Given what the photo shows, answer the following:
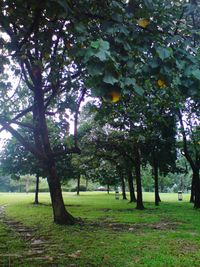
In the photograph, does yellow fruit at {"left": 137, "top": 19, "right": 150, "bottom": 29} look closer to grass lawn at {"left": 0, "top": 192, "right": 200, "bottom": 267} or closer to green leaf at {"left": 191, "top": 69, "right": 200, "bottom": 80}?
green leaf at {"left": 191, "top": 69, "right": 200, "bottom": 80}

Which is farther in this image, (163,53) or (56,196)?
(56,196)

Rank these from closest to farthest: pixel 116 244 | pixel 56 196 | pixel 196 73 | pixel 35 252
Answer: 1. pixel 196 73
2. pixel 35 252
3. pixel 116 244
4. pixel 56 196

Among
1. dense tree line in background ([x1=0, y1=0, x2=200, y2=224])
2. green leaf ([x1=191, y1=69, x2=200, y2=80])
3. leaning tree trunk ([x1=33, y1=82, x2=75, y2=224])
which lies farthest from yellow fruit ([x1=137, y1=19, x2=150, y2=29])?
leaning tree trunk ([x1=33, y1=82, x2=75, y2=224])

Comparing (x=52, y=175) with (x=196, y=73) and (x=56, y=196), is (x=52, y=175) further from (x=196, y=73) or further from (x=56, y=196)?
(x=196, y=73)

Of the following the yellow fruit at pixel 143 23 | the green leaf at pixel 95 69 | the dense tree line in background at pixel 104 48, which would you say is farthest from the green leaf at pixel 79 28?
the yellow fruit at pixel 143 23

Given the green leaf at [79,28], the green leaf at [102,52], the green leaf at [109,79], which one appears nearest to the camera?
the green leaf at [102,52]

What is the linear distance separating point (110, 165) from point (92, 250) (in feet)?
67.0

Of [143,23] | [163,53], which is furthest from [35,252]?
[163,53]

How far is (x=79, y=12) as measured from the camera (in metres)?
5.85

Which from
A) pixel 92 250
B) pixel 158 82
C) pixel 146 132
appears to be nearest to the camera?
pixel 158 82

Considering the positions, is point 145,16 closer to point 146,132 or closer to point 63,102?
point 63,102

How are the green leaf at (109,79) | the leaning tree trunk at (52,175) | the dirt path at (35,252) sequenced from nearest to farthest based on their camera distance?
the green leaf at (109,79) < the dirt path at (35,252) < the leaning tree trunk at (52,175)

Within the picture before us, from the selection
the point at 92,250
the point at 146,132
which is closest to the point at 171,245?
the point at 92,250

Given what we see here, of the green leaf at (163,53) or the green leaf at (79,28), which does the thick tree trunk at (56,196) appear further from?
the green leaf at (163,53)
